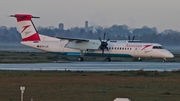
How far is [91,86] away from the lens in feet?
90.7

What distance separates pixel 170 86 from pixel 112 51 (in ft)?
100

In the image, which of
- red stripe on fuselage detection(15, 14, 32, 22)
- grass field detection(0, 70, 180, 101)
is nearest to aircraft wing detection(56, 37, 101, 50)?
red stripe on fuselage detection(15, 14, 32, 22)

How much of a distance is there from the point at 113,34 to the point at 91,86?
140 metres

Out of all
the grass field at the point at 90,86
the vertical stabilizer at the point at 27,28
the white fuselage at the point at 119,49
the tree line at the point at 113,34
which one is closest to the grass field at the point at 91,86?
the grass field at the point at 90,86

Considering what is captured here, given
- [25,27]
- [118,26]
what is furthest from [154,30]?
[25,27]

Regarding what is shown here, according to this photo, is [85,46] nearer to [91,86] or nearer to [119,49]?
[119,49]

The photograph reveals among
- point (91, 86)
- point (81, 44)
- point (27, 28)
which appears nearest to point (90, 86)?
point (91, 86)

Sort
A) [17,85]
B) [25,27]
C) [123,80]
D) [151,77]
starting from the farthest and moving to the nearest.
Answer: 1. [25,27]
2. [151,77]
3. [123,80]
4. [17,85]

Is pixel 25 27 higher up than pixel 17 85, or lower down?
higher up

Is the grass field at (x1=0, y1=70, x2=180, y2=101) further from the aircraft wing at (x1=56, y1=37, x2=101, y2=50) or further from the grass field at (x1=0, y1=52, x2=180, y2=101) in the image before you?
the aircraft wing at (x1=56, y1=37, x2=101, y2=50)

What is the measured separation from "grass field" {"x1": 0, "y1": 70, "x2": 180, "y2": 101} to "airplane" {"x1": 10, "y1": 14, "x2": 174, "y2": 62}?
19.0 meters

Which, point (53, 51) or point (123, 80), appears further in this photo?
point (53, 51)

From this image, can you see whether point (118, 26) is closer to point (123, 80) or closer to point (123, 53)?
point (123, 53)

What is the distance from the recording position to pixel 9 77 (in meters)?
32.7
